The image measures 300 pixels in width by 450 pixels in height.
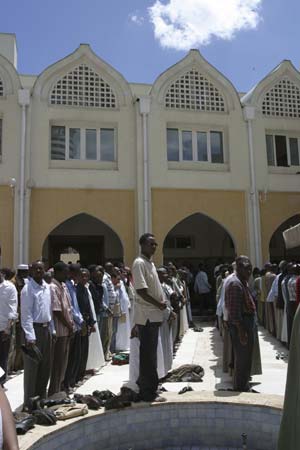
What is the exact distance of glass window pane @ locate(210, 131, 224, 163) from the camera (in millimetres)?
14938

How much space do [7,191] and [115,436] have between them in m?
10.0

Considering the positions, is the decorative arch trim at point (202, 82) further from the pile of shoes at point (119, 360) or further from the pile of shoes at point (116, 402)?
the pile of shoes at point (116, 402)

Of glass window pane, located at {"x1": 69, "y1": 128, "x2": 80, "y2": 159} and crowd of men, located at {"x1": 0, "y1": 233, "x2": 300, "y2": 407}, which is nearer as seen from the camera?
crowd of men, located at {"x1": 0, "y1": 233, "x2": 300, "y2": 407}

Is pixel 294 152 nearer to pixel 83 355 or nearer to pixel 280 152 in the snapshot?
pixel 280 152

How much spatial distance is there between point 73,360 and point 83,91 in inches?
402

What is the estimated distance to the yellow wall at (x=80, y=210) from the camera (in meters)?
13.3

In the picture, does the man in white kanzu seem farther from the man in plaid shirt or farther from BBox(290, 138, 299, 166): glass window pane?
BBox(290, 138, 299, 166): glass window pane

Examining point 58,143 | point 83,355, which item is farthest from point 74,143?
point 83,355

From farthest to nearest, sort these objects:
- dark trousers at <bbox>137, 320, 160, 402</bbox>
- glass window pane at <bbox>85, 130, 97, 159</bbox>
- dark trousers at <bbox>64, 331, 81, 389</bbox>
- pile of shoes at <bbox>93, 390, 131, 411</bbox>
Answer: glass window pane at <bbox>85, 130, 97, 159</bbox> < dark trousers at <bbox>64, 331, 81, 389</bbox> < dark trousers at <bbox>137, 320, 160, 402</bbox> < pile of shoes at <bbox>93, 390, 131, 411</bbox>

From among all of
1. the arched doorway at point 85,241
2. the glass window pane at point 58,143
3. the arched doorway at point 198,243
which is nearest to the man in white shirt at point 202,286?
the arched doorway at point 198,243

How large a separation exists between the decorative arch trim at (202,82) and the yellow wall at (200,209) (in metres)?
2.88

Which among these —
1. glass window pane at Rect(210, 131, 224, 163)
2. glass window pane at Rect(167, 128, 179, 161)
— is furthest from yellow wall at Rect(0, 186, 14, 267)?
glass window pane at Rect(210, 131, 224, 163)

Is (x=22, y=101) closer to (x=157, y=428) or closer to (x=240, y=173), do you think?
(x=240, y=173)

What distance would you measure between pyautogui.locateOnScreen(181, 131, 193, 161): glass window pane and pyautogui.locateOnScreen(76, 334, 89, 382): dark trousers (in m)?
9.33
